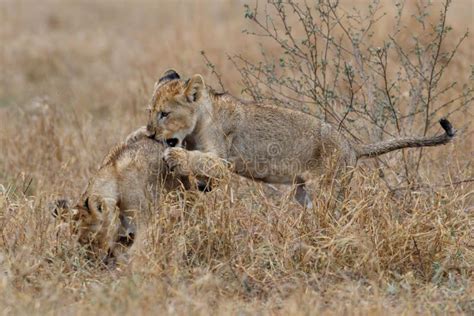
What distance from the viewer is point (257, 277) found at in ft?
21.4

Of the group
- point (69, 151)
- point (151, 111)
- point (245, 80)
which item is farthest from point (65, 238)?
point (69, 151)

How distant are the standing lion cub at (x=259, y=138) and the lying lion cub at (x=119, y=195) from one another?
0.26 m

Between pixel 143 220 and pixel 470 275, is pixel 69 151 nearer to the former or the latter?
pixel 143 220

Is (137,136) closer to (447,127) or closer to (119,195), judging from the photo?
(119,195)

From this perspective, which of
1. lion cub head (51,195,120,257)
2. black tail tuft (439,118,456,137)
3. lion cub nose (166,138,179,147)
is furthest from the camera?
lion cub nose (166,138,179,147)

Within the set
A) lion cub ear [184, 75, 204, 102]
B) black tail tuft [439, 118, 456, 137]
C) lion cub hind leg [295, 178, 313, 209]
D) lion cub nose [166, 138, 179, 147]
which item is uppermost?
lion cub ear [184, 75, 204, 102]

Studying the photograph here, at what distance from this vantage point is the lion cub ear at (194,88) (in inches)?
290

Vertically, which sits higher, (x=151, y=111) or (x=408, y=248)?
(x=151, y=111)

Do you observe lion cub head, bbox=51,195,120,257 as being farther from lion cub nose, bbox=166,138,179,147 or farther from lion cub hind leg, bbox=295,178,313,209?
lion cub hind leg, bbox=295,178,313,209

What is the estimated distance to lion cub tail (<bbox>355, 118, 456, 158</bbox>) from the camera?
23.7 ft

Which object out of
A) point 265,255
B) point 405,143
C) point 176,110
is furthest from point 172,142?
point 405,143

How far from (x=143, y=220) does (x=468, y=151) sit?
3487 mm

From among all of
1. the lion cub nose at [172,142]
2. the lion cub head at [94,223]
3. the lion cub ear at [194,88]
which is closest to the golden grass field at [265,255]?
the lion cub head at [94,223]

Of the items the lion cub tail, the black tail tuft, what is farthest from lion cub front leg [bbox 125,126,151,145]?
the black tail tuft
